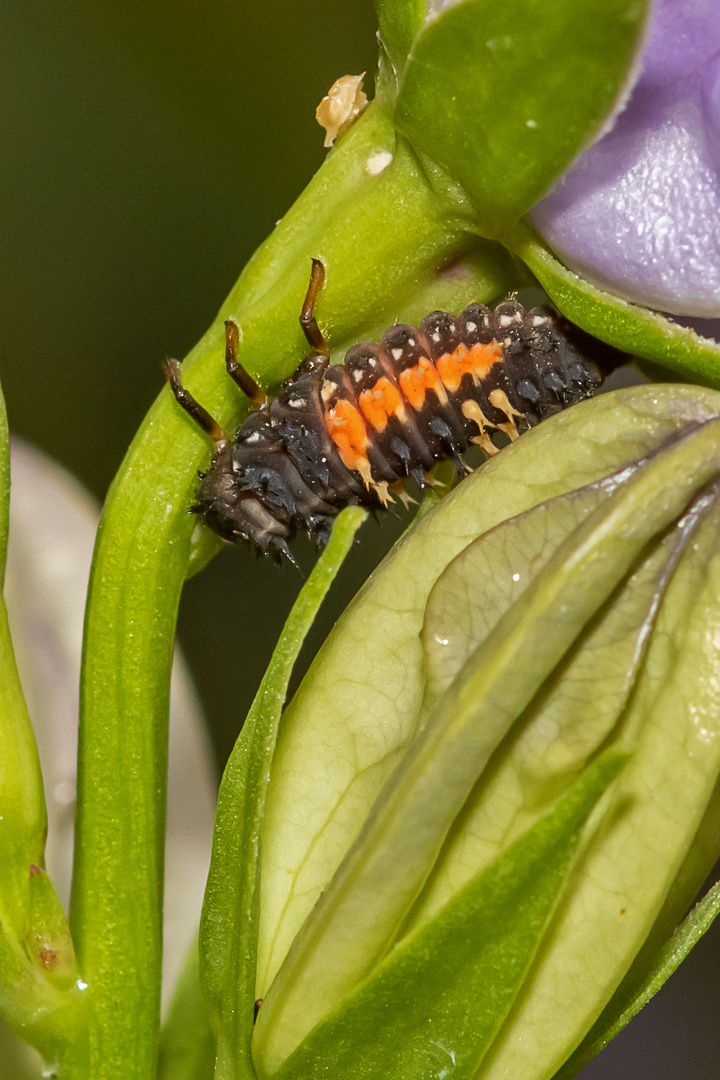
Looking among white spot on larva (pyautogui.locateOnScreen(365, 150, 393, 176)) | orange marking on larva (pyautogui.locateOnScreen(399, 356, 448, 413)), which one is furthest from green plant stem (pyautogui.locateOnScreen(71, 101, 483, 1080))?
orange marking on larva (pyautogui.locateOnScreen(399, 356, 448, 413))

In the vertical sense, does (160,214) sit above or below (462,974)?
below

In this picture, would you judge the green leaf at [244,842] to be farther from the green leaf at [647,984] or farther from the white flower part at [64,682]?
the white flower part at [64,682]

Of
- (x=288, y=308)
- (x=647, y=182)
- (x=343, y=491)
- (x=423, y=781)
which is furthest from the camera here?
(x=343, y=491)

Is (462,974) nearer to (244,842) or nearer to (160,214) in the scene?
(244,842)

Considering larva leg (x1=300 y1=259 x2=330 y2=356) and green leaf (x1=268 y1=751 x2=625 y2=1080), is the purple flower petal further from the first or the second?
green leaf (x1=268 y1=751 x2=625 y2=1080)

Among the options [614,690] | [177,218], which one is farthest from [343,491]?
[177,218]

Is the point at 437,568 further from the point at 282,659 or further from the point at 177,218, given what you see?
the point at 177,218

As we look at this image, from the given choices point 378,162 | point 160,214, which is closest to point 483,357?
point 378,162
